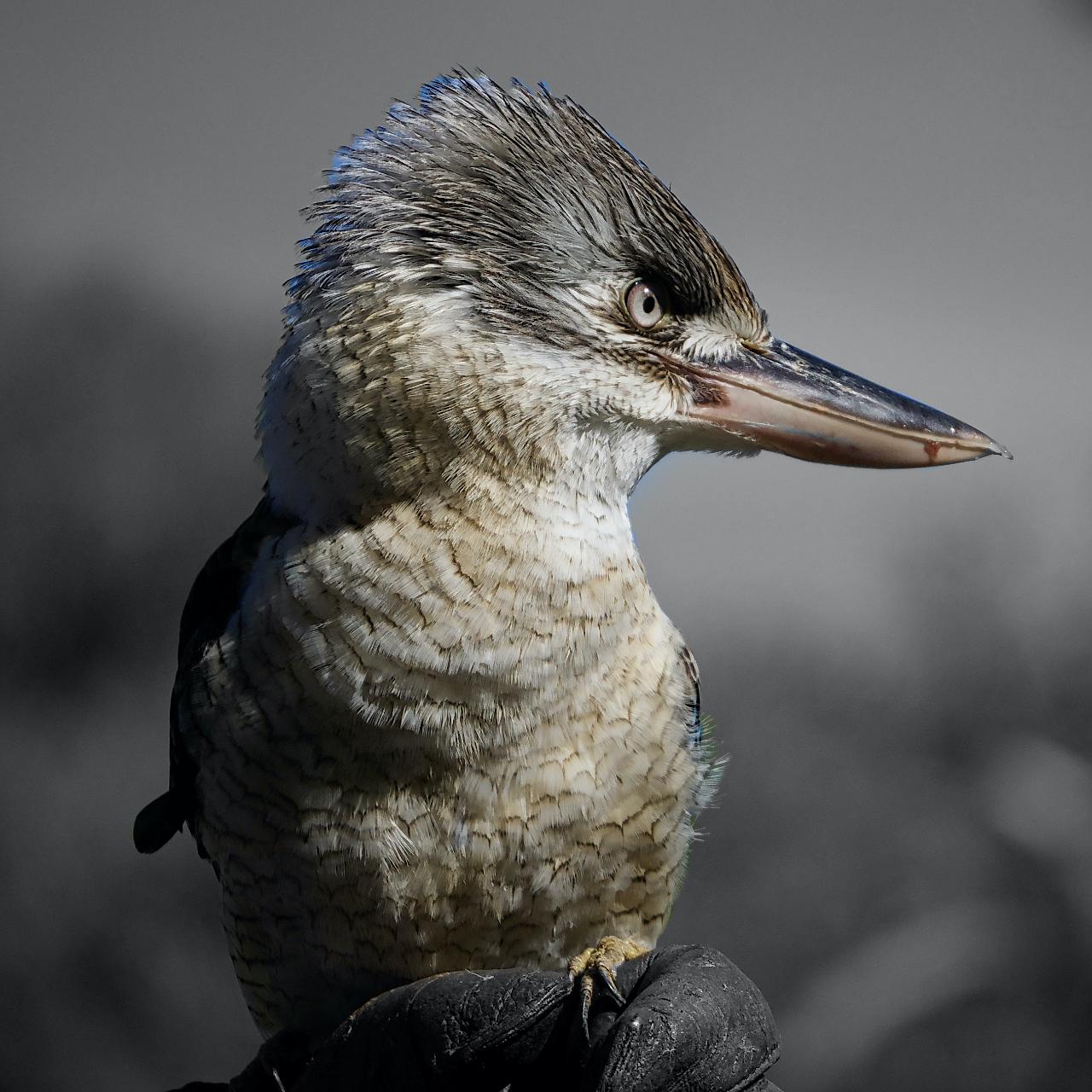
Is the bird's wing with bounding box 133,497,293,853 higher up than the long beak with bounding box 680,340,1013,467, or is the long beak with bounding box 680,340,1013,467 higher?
the long beak with bounding box 680,340,1013,467

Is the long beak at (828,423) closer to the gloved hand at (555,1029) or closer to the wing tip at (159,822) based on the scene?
the gloved hand at (555,1029)

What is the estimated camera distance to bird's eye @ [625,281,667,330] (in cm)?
75

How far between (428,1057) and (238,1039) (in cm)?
204

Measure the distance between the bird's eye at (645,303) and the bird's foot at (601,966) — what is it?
1.27ft

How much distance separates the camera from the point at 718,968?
0.69 metres

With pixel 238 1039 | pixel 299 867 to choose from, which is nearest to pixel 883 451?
pixel 299 867

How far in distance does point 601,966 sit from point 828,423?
0.36 metres

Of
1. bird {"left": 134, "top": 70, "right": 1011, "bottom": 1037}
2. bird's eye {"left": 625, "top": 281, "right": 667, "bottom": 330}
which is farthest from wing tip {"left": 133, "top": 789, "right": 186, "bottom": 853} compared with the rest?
bird's eye {"left": 625, "top": 281, "right": 667, "bottom": 330}

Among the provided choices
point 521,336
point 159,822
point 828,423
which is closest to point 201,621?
point 159,822

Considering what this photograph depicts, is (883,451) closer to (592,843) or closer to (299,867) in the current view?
(592,843)

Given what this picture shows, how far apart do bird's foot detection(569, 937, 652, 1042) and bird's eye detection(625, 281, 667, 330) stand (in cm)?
39

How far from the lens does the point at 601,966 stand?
709 mm

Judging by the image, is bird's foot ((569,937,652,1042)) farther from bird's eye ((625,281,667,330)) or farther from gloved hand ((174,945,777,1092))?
bird's eye ((625,281,667,330))

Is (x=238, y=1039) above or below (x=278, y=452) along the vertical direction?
below
